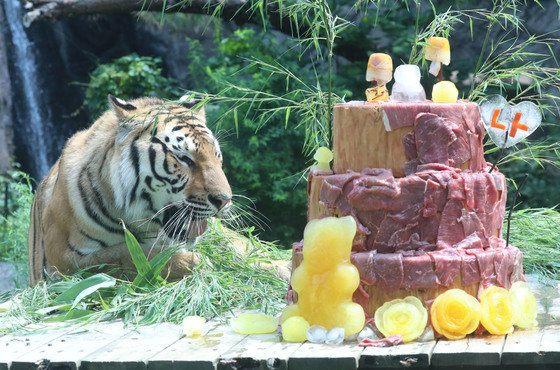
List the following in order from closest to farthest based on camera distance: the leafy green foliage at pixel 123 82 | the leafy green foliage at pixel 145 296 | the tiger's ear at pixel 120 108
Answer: the leafy green foliage at pixel 145 296
the tiger's ear at pixel 120 108
the leafy green foliage at pixel 123 82

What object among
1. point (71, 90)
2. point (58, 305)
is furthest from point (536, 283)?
point (71, 90)

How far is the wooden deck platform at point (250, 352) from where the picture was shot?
2545mm

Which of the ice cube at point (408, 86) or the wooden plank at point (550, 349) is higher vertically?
the ice cube at point (408, 86)

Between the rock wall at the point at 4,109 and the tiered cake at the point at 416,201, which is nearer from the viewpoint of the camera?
the tiered cake at the point at 416,201

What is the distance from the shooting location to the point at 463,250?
9.55 ft

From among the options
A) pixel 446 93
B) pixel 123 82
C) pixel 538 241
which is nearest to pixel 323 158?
pixel 446 93

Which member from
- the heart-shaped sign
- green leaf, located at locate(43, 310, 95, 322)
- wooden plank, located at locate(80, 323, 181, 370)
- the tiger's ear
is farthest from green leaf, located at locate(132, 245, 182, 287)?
the heart-shaped sign

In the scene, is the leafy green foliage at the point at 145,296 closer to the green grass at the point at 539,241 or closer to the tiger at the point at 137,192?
the tiger at the point at 137,192

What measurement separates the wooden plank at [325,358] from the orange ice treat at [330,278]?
17 cm

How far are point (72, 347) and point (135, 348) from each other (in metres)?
0.27

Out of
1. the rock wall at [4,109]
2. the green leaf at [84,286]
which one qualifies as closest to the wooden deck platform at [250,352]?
the green leaf at [84,286]

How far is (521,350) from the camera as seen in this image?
8.32ft

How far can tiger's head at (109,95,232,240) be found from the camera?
3688 millimetres

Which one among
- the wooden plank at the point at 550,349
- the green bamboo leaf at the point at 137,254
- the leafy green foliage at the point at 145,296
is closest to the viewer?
the wooden plank at the point at 550,349
